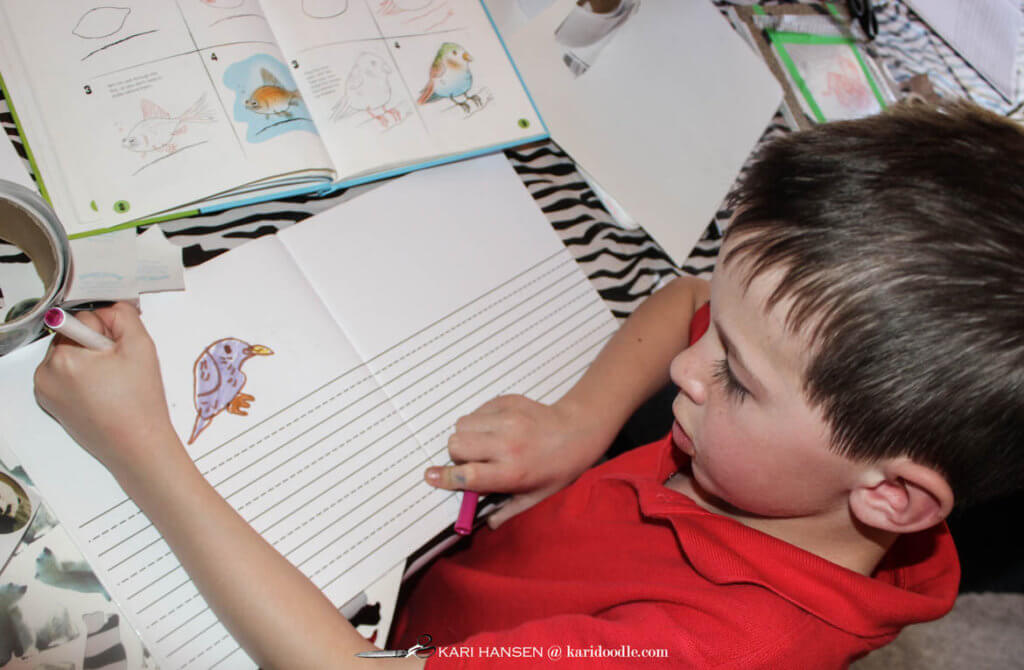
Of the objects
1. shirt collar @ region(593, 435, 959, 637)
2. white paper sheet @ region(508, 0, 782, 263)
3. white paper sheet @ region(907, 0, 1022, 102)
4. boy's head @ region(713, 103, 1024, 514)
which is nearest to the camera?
boy's head @ region(713, 103, 1024, 514)

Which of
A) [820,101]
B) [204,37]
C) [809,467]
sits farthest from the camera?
[820,101]

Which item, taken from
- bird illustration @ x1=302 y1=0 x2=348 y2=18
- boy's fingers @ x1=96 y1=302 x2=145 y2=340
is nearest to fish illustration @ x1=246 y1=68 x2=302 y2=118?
bird illustration @ x1=302 y1=0 x2=348 y2=18

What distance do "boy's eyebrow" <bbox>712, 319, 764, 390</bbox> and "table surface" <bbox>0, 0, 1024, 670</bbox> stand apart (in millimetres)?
279

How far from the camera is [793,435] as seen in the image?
0.51m

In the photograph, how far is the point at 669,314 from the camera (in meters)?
0.81

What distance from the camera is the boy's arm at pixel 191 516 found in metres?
0.49

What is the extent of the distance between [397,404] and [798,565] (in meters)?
0.38

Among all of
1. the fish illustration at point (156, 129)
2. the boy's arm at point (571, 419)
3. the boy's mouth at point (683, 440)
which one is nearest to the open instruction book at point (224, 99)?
the fish illustration at point (156, 129)

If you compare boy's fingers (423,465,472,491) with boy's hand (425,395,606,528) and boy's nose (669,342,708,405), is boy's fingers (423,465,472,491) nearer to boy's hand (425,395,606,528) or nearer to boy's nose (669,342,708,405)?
boy's hand (425,395,606,528)

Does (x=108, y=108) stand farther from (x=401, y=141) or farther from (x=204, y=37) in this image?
(x=401, y=141)

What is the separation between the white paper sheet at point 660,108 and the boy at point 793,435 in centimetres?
32

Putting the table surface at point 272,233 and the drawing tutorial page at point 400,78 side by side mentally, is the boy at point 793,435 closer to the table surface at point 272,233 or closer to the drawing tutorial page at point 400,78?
the table surface at point 272,233

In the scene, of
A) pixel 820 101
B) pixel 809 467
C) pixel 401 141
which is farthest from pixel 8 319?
pixel 820 101

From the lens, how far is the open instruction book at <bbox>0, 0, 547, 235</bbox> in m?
0.56
